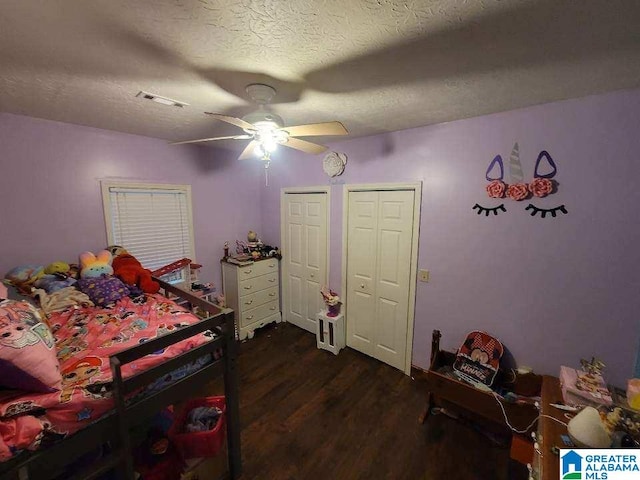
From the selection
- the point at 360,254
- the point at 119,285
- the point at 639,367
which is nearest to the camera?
the point at 639,367

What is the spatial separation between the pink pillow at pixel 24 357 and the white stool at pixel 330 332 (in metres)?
2.29

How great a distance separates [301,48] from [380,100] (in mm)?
766

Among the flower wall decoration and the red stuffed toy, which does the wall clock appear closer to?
the flower wall decoration

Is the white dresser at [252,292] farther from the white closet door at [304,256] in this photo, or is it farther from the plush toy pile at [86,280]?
the plush toy pile at [86,280]

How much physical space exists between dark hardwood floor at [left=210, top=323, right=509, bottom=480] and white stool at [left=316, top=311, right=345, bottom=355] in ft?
0.63

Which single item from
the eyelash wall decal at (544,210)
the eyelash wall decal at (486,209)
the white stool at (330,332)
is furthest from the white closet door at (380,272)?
the eyelash wall decal at (544,210)

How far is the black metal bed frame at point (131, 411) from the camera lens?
39.3 inches

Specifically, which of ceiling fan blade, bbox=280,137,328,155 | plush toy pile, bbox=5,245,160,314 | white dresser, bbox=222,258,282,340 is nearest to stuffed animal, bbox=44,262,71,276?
plush toy pile, bbox=5,245,160,314

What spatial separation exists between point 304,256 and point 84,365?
2.41 m

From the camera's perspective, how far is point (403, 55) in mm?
1214

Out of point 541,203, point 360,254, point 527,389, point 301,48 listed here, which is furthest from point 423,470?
point 301,48

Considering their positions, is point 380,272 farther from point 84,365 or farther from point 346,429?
point 84,365

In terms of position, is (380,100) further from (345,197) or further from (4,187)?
(4,187)

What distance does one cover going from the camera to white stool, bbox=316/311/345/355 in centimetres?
299
